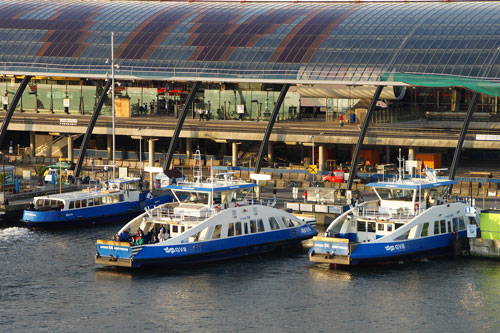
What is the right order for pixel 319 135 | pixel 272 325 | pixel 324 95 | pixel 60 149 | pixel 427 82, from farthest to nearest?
pixel 60 149
pixel 324 95
pixel 319 135
pixel 427 82
pixel 272 325

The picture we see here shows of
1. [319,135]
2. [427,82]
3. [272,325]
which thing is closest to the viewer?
[272,325]

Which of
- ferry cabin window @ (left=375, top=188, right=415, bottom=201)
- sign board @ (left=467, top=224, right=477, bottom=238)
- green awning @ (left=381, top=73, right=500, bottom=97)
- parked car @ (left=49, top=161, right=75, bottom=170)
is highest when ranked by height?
green awning @ (left=381, top=73, right=500, bottom=97)

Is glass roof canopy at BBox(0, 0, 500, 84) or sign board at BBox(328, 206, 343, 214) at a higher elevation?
glass roof canopy at BBox(0, 0, 500, 84)

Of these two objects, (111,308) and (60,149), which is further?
(60,149)

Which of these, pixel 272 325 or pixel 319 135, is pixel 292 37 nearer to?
pixel 319 135

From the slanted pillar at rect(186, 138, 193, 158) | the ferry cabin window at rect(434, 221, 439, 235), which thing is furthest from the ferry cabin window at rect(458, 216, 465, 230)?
the slanted pillar at rect(186, 138, 193, 158)

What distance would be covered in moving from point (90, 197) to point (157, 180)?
43.4ft

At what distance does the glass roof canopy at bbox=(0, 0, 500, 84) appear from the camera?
127m

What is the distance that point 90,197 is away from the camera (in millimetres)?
109562

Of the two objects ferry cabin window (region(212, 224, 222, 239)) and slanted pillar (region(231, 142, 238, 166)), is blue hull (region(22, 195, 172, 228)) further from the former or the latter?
slanted pillar (region(231, 142, 238, 166))

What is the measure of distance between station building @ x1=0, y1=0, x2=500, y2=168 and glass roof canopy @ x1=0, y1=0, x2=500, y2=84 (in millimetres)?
181

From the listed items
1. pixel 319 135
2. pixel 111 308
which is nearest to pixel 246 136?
pixel 319 135

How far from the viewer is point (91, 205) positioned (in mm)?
109562

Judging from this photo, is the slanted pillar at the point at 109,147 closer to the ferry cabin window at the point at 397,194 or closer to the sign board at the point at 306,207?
the sign board at the point at 306,207
